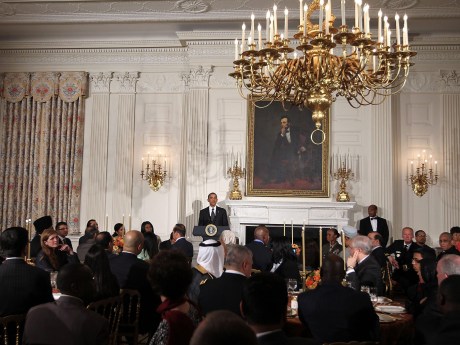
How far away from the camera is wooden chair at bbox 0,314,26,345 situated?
3.39m

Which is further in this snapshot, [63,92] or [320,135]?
[63,92]

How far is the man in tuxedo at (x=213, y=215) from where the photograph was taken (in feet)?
35.6

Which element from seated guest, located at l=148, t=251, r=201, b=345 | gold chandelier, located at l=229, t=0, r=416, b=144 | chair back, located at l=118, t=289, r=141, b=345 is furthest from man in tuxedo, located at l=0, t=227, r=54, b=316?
gold chandelier, located at l=229, t=0, r=416, b=144

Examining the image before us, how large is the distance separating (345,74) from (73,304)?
14.8 ft

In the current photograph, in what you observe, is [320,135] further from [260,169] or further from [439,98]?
[439,98]

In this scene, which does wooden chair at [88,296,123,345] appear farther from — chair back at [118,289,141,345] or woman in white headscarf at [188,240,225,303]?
woman in white headscarf at [188,240,225,303]

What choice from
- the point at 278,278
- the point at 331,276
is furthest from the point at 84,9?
the point at 278,278

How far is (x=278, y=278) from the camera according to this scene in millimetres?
2461

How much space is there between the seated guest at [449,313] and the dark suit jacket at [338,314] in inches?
33.2

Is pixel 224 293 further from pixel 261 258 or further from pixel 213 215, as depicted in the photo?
pixel 213 215

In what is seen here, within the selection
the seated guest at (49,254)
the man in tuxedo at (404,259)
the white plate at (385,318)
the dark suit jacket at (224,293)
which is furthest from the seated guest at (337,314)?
the man in tuxedo at (404,259)

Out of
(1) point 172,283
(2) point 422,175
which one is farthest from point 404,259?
(1) point 172,283

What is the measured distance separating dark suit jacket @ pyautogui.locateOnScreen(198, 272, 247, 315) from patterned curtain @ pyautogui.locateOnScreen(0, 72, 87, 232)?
27.8 ft

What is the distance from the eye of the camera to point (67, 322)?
9.63 feet
